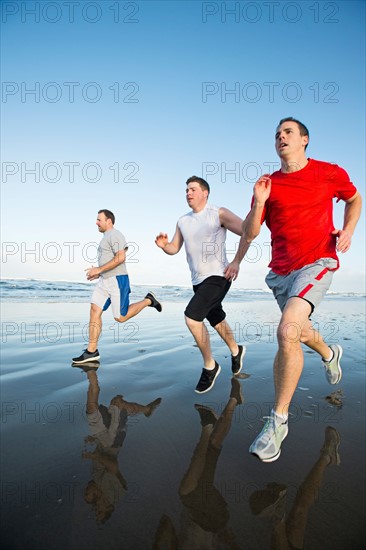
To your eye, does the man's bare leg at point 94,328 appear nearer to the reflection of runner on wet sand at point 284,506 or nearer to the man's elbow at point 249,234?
the man's elbow at point 249,234

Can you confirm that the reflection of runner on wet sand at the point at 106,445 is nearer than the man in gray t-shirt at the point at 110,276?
Yes

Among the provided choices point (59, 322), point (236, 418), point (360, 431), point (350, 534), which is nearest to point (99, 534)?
point (350, 534)

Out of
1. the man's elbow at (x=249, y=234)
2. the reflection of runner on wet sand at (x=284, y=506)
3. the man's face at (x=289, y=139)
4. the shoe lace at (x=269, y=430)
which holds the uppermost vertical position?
the man's face at (x=289, y=139)

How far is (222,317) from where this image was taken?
4305mm

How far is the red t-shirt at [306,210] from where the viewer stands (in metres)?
2.70

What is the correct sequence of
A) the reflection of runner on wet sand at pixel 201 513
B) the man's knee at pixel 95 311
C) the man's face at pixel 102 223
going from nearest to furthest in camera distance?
1. the reflection of runner on wet sand at pixel 201 513
2. the man's knee at pixel 95 311
3. the man's face at pixel 102 223

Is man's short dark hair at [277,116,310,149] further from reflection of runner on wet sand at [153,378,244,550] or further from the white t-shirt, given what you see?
reflection of runner on wet sand at [153,378,244,550]

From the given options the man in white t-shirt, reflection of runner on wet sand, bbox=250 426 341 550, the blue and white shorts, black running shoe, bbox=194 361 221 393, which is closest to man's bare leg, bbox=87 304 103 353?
the blue and white shorts

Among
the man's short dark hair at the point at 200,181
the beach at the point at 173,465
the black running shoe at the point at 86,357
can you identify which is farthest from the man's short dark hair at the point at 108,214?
the beach at the point at 173,465

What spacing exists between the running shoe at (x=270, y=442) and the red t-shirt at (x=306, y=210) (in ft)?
4.01

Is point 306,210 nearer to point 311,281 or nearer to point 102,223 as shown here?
point 311,281

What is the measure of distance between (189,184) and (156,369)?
7.66 feet

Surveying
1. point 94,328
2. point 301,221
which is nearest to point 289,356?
point 301,221

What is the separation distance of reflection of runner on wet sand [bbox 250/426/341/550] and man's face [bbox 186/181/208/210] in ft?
10.2
